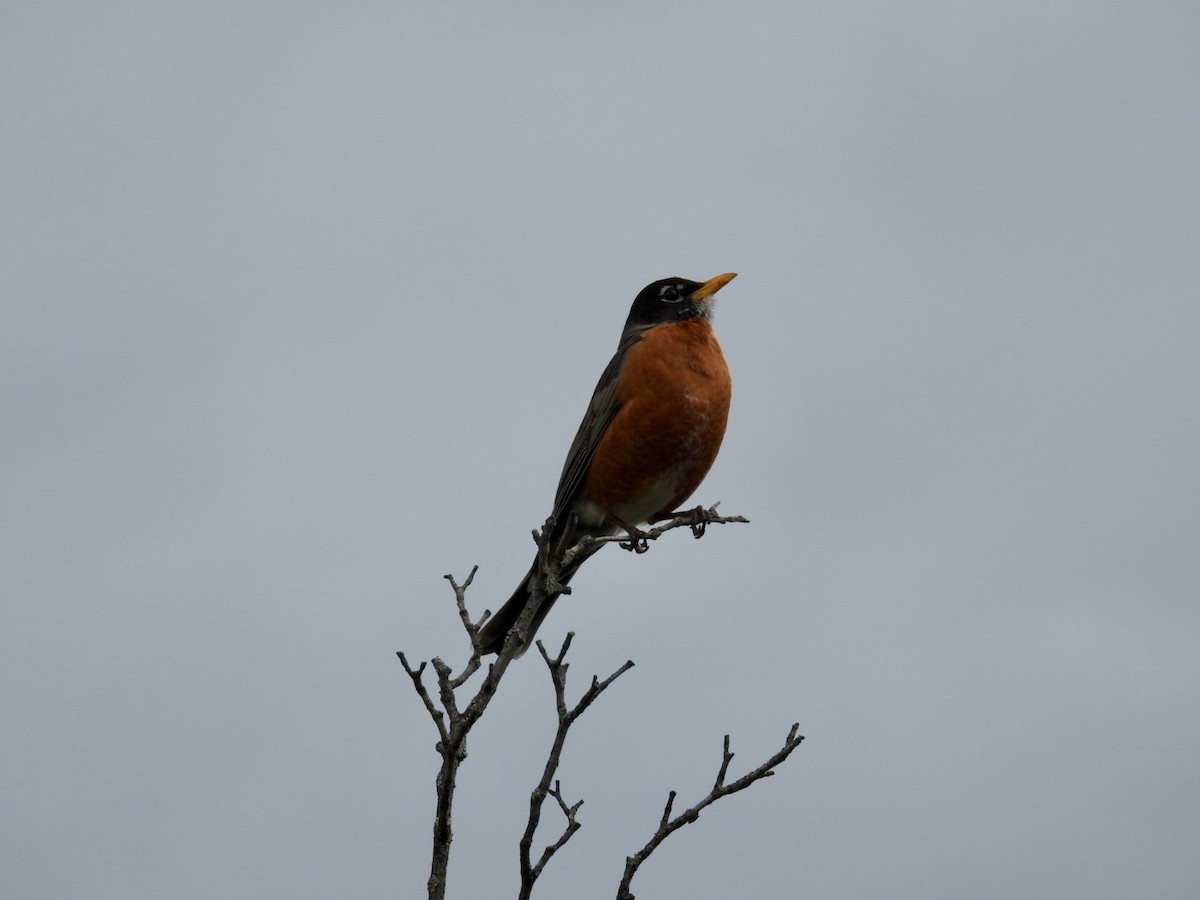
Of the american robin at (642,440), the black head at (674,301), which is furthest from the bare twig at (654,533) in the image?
the black head at (674,301)

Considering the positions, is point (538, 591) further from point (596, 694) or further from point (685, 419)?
point (685, 419)

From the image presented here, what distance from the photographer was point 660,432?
7.57 meters

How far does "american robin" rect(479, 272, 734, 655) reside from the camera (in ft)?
24.9

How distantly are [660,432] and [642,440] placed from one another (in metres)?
0.12

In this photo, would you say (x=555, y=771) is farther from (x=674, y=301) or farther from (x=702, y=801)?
(x=674, y=301)

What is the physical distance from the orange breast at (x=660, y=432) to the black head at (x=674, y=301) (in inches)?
23.6

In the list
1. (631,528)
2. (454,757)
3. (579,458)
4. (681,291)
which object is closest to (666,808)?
(454,757)

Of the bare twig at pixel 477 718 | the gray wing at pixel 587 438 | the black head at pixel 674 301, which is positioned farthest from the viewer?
the black head at pixel 674 301

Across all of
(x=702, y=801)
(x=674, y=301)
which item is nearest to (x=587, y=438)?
(x=674, y=301)

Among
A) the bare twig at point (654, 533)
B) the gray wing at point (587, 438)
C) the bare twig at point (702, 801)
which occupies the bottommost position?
the bare twig at point (702, 801)

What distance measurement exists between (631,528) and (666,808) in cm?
314

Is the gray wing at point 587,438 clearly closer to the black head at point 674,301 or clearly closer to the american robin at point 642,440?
the american robin at point 642,440

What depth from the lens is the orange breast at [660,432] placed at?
7602 mm

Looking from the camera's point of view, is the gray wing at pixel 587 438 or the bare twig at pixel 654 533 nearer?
A: the bare twig at pixel 654 533
